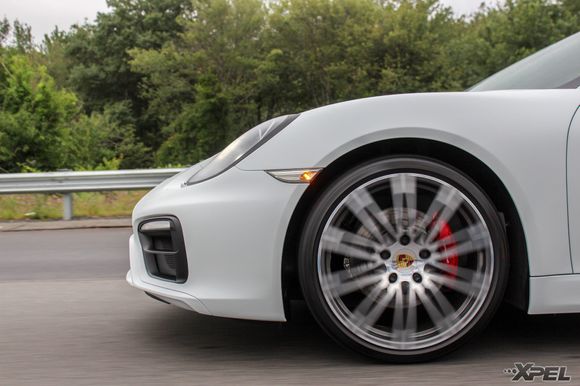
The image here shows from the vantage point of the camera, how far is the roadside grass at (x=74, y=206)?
803cm

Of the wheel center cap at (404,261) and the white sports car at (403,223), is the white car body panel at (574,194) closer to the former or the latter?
the white sports car at (403,223)

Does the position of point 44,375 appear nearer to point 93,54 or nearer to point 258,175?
point 258,175

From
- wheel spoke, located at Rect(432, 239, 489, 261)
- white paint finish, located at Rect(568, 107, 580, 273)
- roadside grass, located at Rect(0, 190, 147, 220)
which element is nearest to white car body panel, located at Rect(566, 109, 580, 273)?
white paint finish, located at Rect(568, 107, 580, 273)

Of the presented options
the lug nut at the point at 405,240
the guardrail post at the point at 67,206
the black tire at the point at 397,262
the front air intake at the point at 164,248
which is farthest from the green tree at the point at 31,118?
the lug nut at the point at 405,240

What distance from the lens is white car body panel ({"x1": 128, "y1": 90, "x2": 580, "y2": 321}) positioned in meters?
2.55

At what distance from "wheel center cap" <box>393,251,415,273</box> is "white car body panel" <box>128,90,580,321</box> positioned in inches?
17.1

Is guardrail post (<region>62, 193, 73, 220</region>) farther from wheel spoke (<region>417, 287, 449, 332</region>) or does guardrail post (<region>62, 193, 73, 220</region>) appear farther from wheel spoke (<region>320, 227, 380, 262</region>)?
wheel spoke (<region>417, 287, 449, 332</region>)

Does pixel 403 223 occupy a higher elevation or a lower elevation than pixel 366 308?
higher

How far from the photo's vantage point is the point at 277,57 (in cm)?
4291

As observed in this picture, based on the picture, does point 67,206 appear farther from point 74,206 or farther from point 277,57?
point 277,57

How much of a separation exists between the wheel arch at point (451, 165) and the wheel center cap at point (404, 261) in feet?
1.27

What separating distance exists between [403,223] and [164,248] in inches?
38.5

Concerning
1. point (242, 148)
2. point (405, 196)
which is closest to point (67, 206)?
point (242, 148)

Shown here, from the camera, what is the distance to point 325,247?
103 inches
